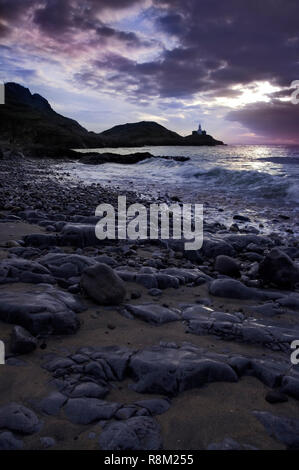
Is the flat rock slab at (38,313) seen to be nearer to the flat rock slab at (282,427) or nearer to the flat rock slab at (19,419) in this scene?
the flat rock slab at (19,419)

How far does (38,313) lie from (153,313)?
3.24 ft

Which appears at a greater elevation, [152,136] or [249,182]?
[152,136]

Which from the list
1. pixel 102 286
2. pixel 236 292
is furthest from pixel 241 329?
pixel 102 286

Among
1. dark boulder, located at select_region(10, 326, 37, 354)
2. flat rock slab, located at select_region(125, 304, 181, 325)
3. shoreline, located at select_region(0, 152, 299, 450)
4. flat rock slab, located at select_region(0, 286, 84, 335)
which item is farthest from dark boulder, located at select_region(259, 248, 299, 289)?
dark boulder, located at select_region(10, 326, 37, 354)

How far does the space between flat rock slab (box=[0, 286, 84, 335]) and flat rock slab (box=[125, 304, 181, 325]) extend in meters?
0.53

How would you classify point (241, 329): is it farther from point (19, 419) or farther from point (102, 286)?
point (19, 419)

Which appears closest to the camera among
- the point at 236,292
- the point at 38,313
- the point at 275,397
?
the point at 275,397

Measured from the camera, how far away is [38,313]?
2438mm

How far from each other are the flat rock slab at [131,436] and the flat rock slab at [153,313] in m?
1.17

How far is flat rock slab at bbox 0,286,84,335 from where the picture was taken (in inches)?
94.9

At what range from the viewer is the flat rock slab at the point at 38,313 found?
241 centimetres

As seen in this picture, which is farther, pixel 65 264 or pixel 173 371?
pixel 65 264

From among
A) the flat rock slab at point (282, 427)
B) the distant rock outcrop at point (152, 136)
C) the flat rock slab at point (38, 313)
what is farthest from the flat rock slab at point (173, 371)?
the distant rock outcrop at point (152, 136)
